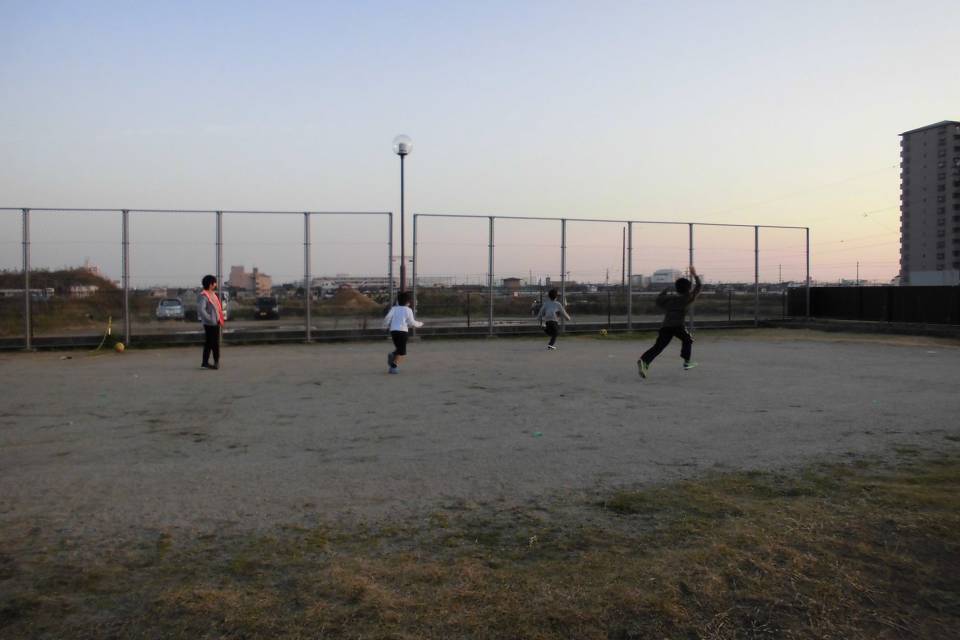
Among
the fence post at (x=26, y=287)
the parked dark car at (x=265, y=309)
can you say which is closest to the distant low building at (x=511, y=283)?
the parked dark car at (x=265, y=309)

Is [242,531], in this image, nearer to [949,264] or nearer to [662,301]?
[662,301]

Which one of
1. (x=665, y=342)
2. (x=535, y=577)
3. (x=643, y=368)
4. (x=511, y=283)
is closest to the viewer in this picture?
(x=535, y=577)

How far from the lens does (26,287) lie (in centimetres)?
1666

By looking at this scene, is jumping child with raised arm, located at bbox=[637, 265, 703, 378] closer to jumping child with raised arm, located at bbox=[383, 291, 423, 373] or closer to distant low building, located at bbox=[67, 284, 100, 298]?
jumping child with raised arm, located at bbox=[383, 291, 423, 373]

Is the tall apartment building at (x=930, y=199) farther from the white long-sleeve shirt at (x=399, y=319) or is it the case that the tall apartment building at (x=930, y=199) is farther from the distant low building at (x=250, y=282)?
the white long-sleeve shirt at (x=399, y=319)

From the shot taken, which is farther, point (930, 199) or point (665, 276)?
point (930, 199)

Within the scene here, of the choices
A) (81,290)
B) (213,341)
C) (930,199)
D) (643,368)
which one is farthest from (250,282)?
(930,199)

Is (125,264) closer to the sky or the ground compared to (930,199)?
closer to the ground

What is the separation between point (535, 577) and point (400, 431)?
395 cm

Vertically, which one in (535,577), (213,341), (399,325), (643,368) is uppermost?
(399,325)

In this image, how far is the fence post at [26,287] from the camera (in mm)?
16453

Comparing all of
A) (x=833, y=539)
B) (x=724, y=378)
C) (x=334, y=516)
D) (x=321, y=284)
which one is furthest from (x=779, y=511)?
(x=321, y=284)

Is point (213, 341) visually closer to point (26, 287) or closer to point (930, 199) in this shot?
point (26, 287)

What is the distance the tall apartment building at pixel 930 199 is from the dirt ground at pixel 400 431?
195 ft
